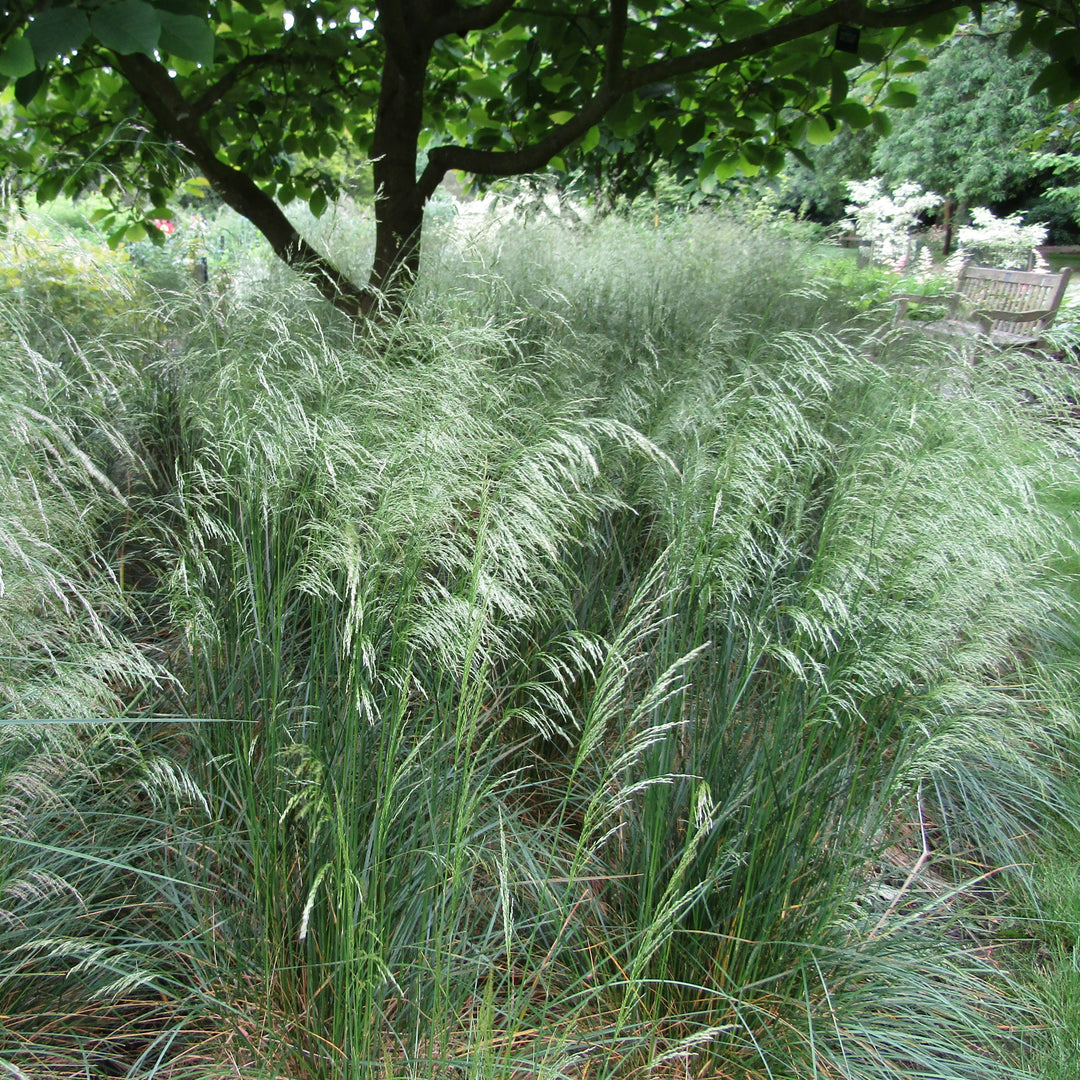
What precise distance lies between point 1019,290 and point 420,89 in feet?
19.7

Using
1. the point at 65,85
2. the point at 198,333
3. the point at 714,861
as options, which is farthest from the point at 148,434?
the point at 714,861

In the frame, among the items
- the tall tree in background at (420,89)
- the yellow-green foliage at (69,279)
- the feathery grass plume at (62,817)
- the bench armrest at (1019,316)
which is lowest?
the bench armrest at (1019,316)

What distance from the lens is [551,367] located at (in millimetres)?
3002

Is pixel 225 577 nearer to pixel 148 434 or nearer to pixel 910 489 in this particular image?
pixel 148 434

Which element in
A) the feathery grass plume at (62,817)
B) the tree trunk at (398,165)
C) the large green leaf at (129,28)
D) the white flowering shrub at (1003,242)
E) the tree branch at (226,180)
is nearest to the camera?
the feathery grass plume at (62,817)

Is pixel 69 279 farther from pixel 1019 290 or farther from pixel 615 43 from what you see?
pixel 1019 290

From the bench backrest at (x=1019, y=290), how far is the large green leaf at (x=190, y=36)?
6257 mm

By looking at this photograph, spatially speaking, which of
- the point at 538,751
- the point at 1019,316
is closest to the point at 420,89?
the point at 538,751

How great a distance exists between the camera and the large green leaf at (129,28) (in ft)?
6.27

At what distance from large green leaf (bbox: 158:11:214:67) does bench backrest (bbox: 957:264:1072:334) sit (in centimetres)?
626

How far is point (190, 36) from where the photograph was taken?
2.00 meters

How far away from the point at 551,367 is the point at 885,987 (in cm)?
214

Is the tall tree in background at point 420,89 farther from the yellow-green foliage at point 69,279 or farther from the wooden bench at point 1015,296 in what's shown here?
the wooden bench at point 1015,296

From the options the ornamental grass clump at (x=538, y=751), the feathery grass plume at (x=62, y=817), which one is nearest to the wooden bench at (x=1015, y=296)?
the ornamental grass clump at (x=538, y=751)
